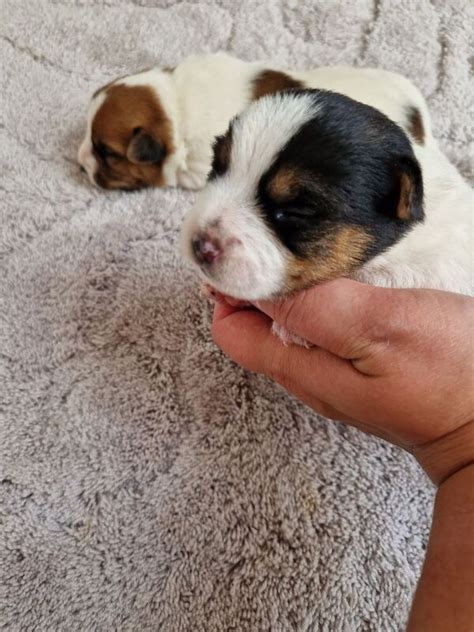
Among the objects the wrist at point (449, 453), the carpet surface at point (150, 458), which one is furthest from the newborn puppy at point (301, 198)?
the carpet surface at point (150, 458)

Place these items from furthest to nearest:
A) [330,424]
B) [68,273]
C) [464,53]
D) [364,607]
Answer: [464,53] < [68,273] < [330,424] < [364,607]

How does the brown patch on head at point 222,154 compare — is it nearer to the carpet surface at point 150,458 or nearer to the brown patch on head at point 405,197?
the brown patch on head at point 405,197

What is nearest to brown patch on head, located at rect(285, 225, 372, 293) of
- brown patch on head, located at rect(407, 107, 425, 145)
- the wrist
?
the wrist

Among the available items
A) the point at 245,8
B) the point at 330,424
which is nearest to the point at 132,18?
the point at 245,8

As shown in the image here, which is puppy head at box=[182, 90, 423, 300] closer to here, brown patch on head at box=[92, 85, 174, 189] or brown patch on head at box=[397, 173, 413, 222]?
brown patch on head at box=[397, 173, 413, 222]

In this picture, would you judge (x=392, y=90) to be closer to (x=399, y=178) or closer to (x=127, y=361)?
(x=399, y=178)

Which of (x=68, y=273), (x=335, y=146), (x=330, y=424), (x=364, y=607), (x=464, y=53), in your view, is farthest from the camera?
(x=464, y=53)

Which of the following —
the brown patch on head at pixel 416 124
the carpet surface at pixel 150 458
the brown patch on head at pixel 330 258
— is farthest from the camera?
the brown patch on head at pixel 416 124
